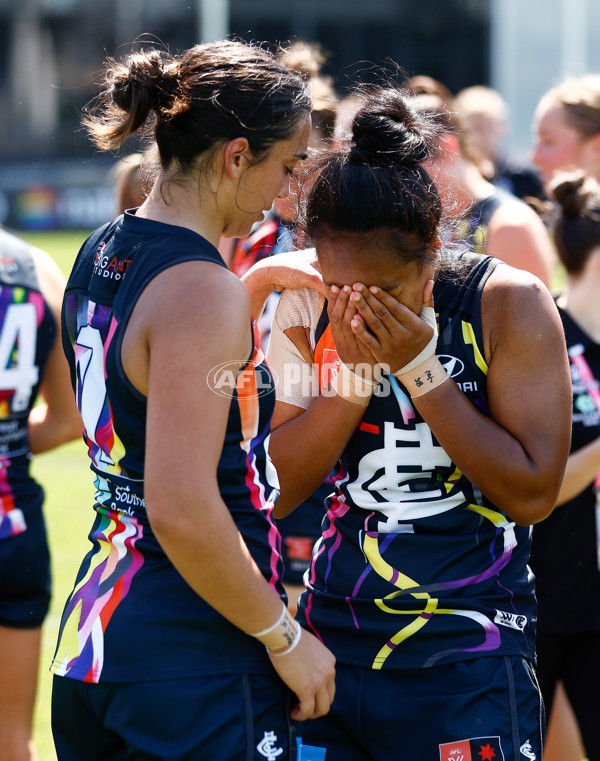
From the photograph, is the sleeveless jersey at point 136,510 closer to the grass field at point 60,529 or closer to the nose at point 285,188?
the nose at point 285,188


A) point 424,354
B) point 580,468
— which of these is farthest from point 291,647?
point 580,468

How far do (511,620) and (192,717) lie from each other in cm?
68

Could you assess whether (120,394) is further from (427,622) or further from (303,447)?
(427,622)

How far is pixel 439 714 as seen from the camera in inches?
74.0

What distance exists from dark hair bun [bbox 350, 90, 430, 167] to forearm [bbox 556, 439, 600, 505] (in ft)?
3.84

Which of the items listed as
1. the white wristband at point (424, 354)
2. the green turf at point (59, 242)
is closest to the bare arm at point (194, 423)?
the white wristband at point (424, 354)

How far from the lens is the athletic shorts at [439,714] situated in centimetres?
186

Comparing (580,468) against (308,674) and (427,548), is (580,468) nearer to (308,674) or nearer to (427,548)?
(427,548)

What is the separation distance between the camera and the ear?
1812 millimetres

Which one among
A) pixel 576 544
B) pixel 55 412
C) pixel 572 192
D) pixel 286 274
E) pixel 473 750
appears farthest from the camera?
pixel 55 412

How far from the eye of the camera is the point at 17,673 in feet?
9.76

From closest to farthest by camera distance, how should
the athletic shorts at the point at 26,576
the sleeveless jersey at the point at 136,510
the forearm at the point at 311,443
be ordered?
1. the sleeveless jersey at the point at 136,510
2. the forearm at the point at 311,443
3. the athletic shorts at the point at 26,576

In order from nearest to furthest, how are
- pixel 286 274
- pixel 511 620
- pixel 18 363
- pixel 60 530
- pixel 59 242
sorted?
pixel 511 620
pixel 286 274
pixel 18 363
pixel 60 530
pixel 59 242

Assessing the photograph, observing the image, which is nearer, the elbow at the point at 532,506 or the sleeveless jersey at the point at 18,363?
the elbow at the point at 532,506
